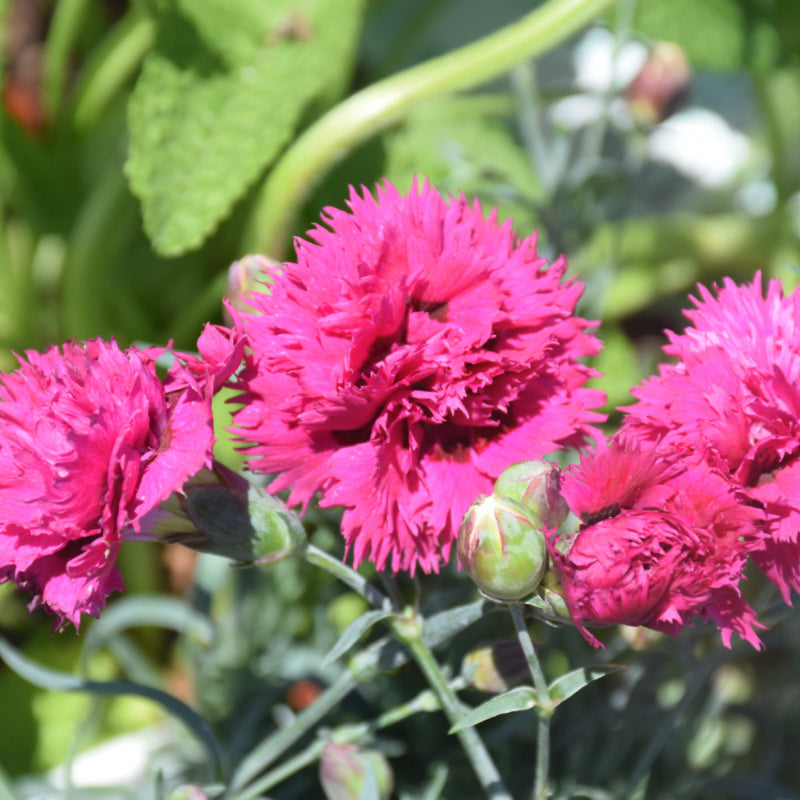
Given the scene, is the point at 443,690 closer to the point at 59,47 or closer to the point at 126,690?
the point at 126,690

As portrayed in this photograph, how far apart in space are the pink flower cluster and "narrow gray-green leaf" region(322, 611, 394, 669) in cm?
8

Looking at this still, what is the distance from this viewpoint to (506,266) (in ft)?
1.09

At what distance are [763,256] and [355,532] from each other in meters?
0.70

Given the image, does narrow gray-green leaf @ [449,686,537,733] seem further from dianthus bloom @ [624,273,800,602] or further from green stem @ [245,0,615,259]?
green stem @ [245,0,615,259]

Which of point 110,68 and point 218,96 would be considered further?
point 110,68

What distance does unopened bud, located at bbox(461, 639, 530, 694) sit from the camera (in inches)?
13.7

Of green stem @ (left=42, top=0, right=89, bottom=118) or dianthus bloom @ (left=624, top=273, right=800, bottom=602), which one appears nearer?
dianthus bloom @ (left=624, top=273, right=800, bottom=602)

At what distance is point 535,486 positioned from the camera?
28 centimetres

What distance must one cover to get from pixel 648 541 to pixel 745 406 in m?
0.07

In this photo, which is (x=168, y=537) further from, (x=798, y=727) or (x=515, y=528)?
(x=798, y=727)

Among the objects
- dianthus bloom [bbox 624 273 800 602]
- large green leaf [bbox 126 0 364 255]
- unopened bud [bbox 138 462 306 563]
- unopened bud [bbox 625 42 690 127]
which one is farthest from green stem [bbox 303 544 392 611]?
unopened bud [bbox 625 42 690 127]

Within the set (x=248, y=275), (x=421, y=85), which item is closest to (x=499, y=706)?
(x=248, y=275)

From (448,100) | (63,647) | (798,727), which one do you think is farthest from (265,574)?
(448,100)

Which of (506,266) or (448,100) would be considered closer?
(506,266)
